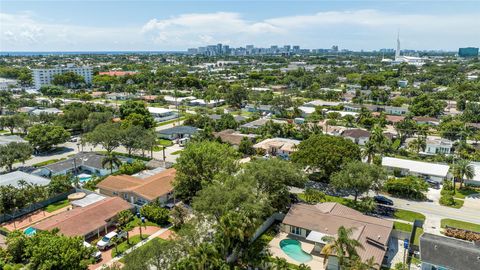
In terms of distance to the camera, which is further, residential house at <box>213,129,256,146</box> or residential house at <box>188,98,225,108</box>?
residential house at <box>188,98,225,108</box>

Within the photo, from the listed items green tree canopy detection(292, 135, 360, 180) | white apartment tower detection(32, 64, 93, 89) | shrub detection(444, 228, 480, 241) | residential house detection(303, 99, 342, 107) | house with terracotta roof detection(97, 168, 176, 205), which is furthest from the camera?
white apartment tower detection(32, 64, 93, 89)

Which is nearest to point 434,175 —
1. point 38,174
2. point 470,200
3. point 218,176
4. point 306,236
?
point 470,200

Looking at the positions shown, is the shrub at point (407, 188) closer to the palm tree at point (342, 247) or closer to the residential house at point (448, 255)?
the residential house at point (448, 255)

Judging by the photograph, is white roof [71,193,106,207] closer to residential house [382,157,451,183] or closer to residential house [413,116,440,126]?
residential house [382,157,451,183]

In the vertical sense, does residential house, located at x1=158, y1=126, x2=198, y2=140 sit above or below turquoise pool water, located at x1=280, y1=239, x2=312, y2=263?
above

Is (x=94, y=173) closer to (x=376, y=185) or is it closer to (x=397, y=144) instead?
(x=376, y=185)

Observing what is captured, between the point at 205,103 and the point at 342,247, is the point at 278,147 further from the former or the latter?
the point at 205,103

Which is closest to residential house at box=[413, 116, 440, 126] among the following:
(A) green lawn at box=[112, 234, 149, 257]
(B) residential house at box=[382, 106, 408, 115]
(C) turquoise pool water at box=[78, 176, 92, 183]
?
(B) residential house at box=[382, 106, 408, 115]
